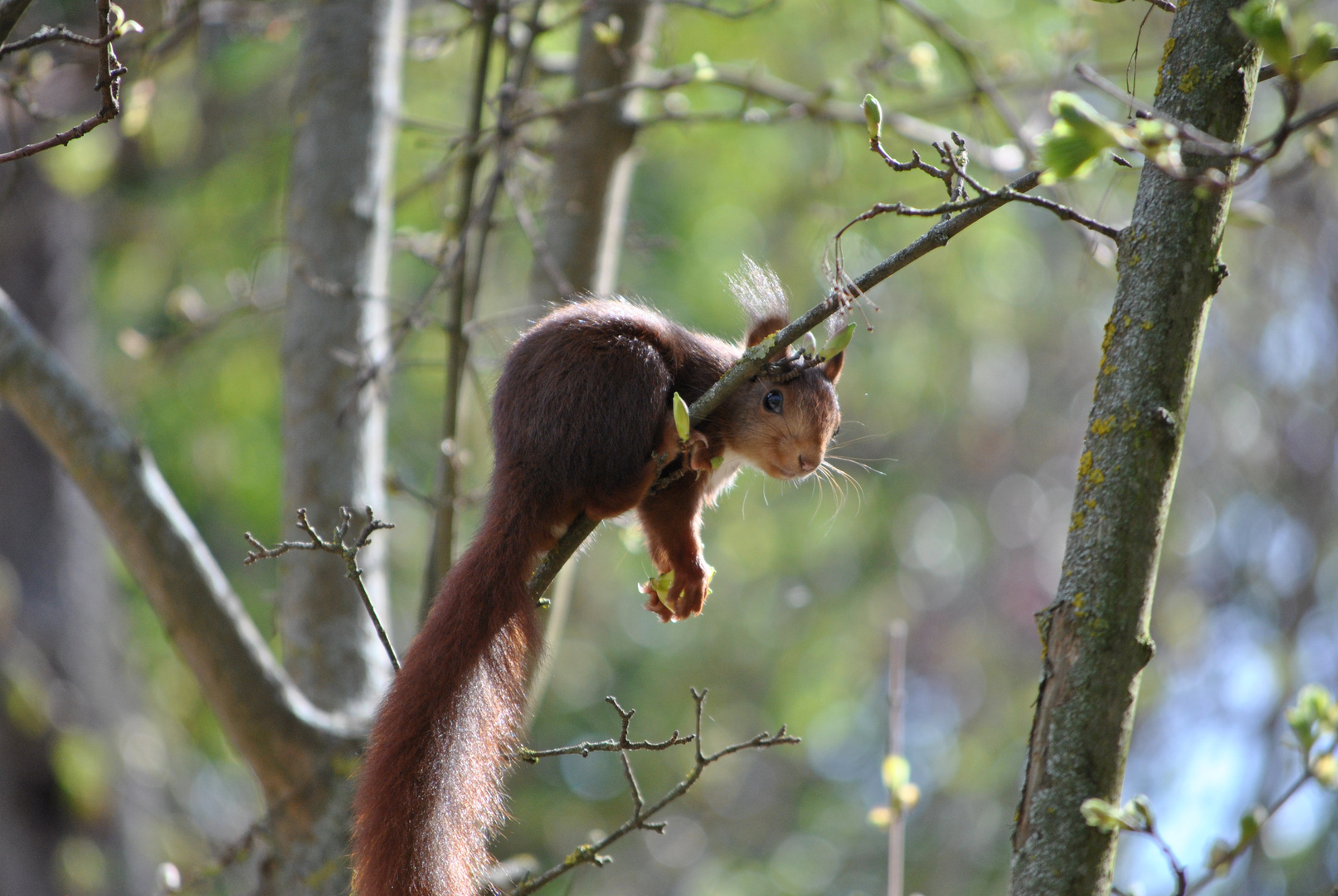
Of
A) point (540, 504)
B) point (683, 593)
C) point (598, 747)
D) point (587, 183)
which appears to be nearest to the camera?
point (598, 747)

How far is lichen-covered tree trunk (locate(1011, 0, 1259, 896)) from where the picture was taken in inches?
58.4

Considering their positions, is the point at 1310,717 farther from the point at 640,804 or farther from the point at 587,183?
the point at 587,183

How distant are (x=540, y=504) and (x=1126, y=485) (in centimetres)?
122

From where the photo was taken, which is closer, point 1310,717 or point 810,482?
point 1310,717

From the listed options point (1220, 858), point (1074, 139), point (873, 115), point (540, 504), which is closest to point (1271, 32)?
point (1074, 139)

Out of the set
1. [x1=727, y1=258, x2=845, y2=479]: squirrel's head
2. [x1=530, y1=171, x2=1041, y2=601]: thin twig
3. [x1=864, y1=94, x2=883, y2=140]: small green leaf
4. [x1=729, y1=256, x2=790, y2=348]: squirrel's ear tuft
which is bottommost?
[x1=530, y1=171, x2=1041, y2=601]: thin twig

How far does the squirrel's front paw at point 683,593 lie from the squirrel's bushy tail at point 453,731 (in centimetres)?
31

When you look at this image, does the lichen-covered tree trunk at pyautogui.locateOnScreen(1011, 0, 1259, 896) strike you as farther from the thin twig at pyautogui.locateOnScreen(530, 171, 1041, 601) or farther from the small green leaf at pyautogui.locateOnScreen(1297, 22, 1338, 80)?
the small green leaf at pyautogui.locateOnScreen(1297, 22, 1338, 80)

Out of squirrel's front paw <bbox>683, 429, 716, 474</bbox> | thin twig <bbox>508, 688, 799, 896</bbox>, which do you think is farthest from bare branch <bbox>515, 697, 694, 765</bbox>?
squirrel's front paw <bbox>683, 429, 716, 474</bbox>

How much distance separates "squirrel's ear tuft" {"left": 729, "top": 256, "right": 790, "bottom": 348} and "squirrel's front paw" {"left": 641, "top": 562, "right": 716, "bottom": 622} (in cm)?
59

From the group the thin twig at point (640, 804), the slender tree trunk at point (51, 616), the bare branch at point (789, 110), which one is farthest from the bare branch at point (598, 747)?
the slender tree trunk at point (51, 616)

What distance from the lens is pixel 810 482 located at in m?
6.32

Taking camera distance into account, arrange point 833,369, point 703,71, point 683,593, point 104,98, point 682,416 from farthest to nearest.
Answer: point 703,71 → point 833,369 → point 683,593 → point 682,416 → point 104,98

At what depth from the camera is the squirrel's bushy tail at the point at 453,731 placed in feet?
5.83
